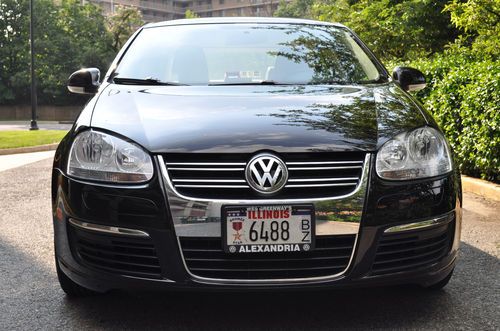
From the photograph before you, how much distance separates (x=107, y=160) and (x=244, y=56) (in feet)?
4.80

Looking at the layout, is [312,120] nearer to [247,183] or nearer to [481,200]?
[247,183]

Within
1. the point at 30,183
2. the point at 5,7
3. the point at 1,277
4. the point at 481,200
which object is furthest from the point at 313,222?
the point at 5,7

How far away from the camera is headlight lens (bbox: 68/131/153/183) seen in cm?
251

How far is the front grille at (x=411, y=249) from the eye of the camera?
252cm

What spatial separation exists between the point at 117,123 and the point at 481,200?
14.7 ft

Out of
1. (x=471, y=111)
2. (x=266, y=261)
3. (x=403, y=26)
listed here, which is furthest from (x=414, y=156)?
(x=403, y=26)

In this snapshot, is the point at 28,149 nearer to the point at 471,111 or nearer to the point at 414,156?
the point at 471,111

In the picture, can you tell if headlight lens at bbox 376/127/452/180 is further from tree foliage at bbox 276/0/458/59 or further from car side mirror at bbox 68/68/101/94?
tree foliage at bbox 276/0/458/59

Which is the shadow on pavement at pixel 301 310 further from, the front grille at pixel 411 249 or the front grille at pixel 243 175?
the front grille at pixel 243 175

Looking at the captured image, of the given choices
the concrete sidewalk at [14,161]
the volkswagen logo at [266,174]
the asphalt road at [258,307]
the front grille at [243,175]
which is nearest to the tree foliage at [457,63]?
the asphalt road at [258,307]

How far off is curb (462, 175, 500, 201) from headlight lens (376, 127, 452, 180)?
11.7 ft

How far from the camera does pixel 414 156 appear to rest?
8.70 feet

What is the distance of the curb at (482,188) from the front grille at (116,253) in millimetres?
4498

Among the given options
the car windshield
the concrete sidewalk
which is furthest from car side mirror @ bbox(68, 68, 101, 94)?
the concrete sidewalk
